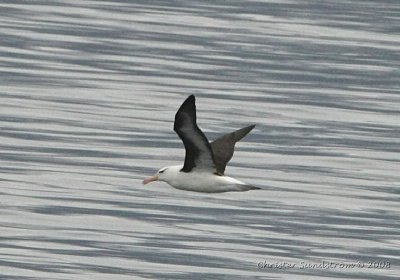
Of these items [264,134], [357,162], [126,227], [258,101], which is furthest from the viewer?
[258,101]

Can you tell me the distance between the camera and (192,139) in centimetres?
2230

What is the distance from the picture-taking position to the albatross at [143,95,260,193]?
21875 millimetres

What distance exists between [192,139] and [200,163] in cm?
50

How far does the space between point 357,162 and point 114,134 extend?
12.5ft

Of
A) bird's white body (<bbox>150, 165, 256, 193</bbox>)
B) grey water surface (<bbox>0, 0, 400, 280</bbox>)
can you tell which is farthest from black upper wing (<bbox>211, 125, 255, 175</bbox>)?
grey water surface (<bbox>0, 0, 400, 280</bbox>)

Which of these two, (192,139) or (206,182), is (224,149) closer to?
(206,182)

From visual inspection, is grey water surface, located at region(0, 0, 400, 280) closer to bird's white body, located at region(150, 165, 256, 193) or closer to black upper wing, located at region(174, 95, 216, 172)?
bird's white body, located at region(150, 165, 256, 193)

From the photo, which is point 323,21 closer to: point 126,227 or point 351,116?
point 351,116

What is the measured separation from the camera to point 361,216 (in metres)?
27.5

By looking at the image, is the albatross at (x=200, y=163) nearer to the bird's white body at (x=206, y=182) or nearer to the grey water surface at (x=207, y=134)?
the bird's white body at (x=206, y=182)

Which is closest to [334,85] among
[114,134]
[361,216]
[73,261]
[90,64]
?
[90,64]

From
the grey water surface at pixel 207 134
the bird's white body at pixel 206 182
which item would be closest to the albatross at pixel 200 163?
the bird's white body at pixel 206 182

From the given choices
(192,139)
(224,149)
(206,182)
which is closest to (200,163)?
(206,182)

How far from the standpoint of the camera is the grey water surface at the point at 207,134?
25656 mm
